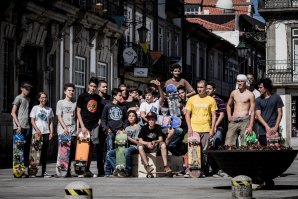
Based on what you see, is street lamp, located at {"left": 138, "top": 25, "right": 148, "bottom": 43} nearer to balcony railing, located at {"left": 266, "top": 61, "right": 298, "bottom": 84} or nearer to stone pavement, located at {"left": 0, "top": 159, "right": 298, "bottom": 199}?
balcony railing, located at {"left": 266, "top": 61, "right": 298, "bottom": 84}

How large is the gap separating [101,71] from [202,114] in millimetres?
18861

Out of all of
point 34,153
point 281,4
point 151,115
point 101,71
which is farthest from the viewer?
point 281,4

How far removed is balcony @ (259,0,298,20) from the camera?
49.8 meters

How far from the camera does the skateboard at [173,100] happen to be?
18484mm

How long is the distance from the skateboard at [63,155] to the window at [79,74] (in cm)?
1458

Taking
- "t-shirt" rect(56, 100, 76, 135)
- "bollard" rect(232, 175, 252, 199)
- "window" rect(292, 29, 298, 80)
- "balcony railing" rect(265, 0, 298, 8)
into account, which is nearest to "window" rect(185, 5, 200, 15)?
"balcony railing" rect(265, 0, 298, 8)

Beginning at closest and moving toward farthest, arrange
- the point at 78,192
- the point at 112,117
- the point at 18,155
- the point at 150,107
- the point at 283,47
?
the point at 78,192 → the point at 18,155 → the point at 112,117 → the point at 150,107 → the point at 283,47

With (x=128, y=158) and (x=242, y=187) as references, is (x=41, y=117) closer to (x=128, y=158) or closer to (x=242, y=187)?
(x=128, y=158)

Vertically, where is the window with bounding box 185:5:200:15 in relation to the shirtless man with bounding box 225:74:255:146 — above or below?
above

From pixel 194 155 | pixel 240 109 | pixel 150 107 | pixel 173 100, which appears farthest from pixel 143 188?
pixel 150 107

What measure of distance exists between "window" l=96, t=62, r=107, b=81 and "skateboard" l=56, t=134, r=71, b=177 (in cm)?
1734

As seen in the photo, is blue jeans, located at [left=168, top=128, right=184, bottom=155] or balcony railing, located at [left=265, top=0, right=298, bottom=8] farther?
balcony railing, located at [left=265, top=0, right=298, bottom=8]

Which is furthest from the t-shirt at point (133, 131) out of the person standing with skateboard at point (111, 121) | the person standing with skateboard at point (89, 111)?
the person standing with skateboard at point (89, 111)

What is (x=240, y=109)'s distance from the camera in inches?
658
